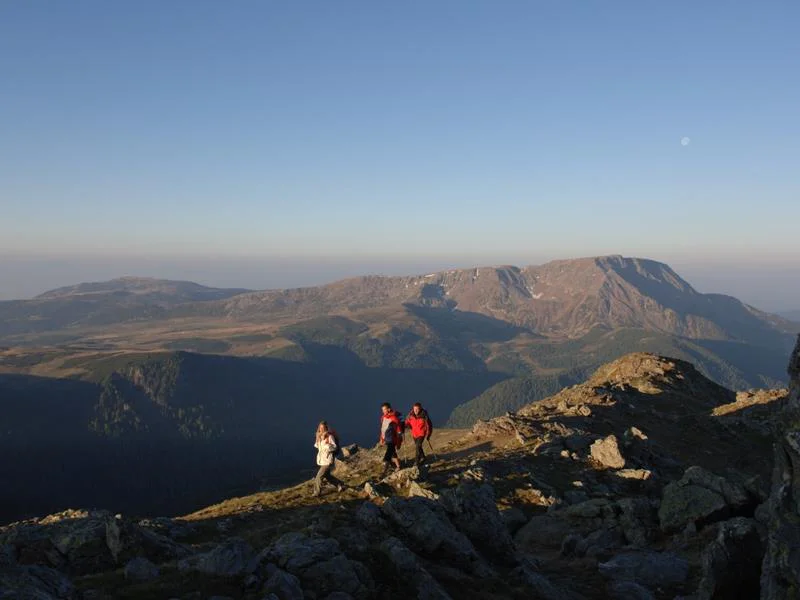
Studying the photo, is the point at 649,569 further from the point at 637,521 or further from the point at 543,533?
the point at 543,533

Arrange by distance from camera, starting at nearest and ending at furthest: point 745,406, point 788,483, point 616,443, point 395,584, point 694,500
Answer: point 788,483, point 395,584, point 694,500, point 616,443, point 745,406

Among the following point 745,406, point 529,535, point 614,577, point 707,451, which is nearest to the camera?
point 614,577

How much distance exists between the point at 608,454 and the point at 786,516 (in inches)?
1222

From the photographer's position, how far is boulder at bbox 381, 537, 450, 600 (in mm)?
18219

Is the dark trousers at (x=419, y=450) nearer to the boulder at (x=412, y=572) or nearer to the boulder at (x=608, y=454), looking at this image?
the boulder at (x=412, y=572)

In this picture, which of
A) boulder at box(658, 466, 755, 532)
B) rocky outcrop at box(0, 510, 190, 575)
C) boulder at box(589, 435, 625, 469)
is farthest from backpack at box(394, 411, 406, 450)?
boulder at box(589, 435, 625, 469)

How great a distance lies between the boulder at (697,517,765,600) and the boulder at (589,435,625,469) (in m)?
25.5

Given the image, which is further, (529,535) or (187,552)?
(529,535)

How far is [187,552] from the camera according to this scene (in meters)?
25.4

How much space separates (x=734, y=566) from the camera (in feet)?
59.1

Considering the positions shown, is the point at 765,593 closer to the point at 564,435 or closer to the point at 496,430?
the point at 564,435

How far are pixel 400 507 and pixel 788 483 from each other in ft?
48.8

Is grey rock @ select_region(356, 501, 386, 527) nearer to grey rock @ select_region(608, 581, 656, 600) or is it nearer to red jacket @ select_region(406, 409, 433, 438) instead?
grey rock @ select_region(608, 581, 656, 600)

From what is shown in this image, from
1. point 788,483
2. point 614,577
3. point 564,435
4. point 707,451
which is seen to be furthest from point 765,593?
point 707,451
